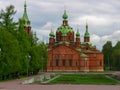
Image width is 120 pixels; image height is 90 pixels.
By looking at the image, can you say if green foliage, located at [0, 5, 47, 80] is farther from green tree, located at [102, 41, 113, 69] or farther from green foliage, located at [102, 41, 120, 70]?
green tree, located at [102, 41, 113, 69]

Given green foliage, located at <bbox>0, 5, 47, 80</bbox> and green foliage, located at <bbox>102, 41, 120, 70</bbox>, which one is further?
green foliage, located at <bbox>102, 41, 120, 70</bbox>

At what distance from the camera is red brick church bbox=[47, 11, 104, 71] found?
135625 mm

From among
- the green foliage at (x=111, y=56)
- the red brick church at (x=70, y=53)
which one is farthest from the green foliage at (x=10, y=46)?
the green foliage at (x=111, y=56)

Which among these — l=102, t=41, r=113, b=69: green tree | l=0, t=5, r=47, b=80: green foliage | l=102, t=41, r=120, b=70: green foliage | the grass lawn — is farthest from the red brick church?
the grass lawn

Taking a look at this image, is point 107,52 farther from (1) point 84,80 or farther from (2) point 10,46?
(2) point 10,46

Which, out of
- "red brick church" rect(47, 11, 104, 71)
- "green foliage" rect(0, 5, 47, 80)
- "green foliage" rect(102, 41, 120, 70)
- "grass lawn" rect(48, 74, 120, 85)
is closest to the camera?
"grass lawn" rect(48, 74, 120, 85)

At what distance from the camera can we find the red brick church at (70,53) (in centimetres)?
13562

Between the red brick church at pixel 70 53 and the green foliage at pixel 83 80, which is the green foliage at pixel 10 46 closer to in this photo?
the green foliage at pixel 83 80

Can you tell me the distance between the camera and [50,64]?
446ft

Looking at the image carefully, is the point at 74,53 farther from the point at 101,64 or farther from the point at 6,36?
the point at 6,36

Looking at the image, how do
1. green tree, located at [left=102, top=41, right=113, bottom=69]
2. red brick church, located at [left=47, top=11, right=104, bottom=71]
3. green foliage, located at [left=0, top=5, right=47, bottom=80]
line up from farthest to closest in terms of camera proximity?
green tree, located at [left=102, top=41, right=113, bottom=69] → red brick church, located at [left=47, top=11, right=104, bottom=71] → green foliage, located at [left=0, top=5, right=47, bottom=80]

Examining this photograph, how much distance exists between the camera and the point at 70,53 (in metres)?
136

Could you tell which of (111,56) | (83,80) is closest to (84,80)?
Result: (83,80)

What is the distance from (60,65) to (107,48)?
162 ft
